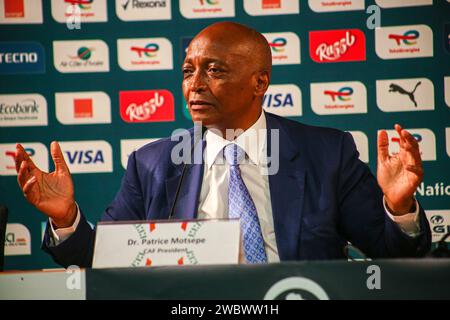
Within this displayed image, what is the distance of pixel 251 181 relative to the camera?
205 centimetres

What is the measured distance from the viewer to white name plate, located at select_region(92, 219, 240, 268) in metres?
1.46

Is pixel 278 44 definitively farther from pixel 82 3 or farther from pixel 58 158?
pixel 58 158

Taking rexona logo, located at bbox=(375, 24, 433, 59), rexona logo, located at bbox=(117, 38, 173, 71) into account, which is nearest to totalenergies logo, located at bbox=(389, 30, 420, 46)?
rexona logo, located at bbox=(375, 24, 433, 59)

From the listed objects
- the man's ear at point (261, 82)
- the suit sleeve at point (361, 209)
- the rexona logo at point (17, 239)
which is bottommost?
the rexona logo at point (17, 239)

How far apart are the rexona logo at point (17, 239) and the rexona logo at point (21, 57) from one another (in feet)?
2.93

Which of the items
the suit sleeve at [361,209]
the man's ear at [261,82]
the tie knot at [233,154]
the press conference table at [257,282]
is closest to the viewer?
the press conference table at [257,282]

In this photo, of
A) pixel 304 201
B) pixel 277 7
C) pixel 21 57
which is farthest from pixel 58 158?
pixel 277 7

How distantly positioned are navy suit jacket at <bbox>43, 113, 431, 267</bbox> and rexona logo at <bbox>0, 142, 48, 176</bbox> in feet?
4.52

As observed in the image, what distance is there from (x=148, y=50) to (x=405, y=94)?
4.83 feet

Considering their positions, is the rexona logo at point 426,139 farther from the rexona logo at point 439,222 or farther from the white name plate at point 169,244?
the white name plate at point 169,244

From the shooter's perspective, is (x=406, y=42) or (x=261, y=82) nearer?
(x=261, y=82)

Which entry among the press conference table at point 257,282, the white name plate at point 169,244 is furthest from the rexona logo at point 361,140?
the press conference table at point 257,282

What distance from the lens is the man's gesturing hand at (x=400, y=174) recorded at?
1680mm

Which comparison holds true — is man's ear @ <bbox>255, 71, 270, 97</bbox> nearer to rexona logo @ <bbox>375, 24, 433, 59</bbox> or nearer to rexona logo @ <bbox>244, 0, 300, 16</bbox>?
rexona logo @ <bbox>244, 0, 300, 16</bbox>
